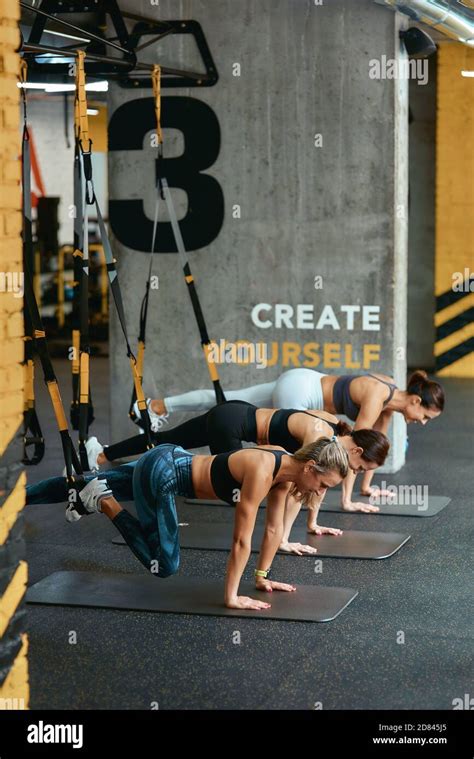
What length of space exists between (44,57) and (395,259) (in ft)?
9.20

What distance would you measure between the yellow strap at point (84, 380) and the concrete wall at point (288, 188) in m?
2.96

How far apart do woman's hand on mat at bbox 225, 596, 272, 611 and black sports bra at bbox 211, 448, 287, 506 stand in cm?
43

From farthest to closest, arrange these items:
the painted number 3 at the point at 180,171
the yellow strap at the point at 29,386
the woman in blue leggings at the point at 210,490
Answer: the painted number 3 at the point at 180,171 < the yellow strap at the point at 29,386 < the woman in blue leggings at the point at 210,490

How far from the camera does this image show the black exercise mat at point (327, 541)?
5.62 metres

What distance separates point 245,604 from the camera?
4656 mm

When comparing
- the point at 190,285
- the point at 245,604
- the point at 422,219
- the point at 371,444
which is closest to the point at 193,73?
the point at 190,285

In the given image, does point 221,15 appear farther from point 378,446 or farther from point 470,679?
point 470,679

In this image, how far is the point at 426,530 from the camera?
20.2 feet

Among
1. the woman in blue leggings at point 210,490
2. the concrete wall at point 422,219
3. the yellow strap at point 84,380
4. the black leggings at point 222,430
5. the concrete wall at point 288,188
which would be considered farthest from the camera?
the concrete wall at point 422,219

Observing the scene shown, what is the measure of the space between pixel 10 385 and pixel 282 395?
327 cm

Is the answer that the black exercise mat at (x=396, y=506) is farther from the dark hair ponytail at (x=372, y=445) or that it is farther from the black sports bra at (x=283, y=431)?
the dark hair ponytail at (x=372, y=445)

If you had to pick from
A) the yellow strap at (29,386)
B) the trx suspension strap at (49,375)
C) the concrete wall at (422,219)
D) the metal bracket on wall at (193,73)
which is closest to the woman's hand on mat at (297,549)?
the trx suspension strap at (49,375)

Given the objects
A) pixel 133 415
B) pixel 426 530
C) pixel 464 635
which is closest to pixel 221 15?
pixel 133 415

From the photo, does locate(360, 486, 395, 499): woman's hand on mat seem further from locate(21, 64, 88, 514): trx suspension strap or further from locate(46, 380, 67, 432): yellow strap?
locate(46, 380, 67, 432): yellow strap
